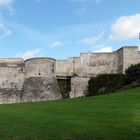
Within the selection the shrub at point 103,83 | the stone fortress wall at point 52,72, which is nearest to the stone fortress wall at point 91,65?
the stone fortress wall at point 52,72

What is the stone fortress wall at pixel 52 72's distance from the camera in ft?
171

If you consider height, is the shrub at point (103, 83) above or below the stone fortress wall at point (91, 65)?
below

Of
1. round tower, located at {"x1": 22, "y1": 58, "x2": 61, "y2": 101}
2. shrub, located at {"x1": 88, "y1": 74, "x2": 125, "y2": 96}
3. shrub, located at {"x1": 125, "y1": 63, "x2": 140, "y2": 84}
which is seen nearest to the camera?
A: shrub, located at {"x1": 125, "y1": 63, "x2": 140, "y2": 84}

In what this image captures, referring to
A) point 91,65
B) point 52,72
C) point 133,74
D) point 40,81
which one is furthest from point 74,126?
point 91,65

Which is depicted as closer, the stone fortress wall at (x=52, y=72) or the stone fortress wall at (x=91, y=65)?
the stone fortress wall at (x=52, y=72)

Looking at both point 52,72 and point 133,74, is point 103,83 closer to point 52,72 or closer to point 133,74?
point 133,74

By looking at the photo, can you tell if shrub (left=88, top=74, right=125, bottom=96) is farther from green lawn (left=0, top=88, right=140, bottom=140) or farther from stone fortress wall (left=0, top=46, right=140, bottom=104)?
green lawn (left=0, top=88, right=140, bottom=140)

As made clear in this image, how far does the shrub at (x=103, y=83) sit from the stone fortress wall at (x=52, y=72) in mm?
1458

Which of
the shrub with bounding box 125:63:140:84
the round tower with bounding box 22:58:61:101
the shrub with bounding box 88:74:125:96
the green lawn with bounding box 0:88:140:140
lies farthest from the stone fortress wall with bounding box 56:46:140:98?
the green lawn with bounding box 0:88:140:140

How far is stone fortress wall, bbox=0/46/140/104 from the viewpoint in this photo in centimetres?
5203

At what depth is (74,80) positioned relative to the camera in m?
54.7

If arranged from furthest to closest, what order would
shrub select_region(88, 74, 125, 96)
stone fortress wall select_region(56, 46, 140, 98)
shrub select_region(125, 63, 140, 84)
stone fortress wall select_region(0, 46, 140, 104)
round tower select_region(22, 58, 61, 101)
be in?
stone fortress wall select_region(56, 46, 140, 98)
stone fortress wall select_region(0, 46, 140, 104)
round tower select_region(22, 58, 61, 101)
shrub select_region(88, 74, 125, 96)
shrub select_region(125, 63, 140, 84)

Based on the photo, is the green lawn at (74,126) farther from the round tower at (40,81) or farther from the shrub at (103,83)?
the round tower at (40,81)

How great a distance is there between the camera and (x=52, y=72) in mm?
53281
